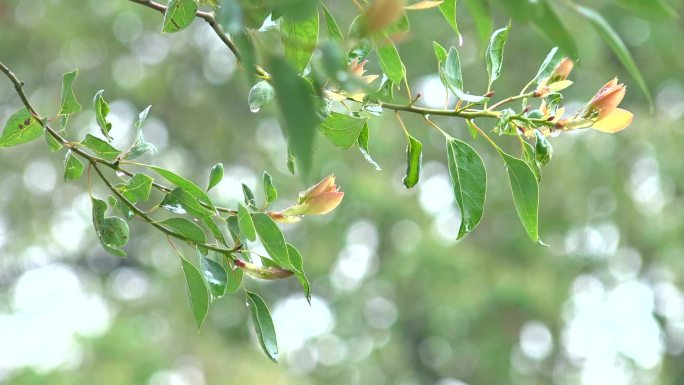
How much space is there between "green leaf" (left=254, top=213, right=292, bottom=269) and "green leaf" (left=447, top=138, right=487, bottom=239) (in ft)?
0.31

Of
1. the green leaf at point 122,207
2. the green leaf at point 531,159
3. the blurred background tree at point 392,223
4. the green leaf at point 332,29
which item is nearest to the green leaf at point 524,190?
the green leaf at point 531,159

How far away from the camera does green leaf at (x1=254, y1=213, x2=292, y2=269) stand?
21.6 inches

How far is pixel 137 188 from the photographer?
23.0 inches

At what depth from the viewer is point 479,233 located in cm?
518

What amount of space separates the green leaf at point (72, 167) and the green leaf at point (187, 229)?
62 millimetres

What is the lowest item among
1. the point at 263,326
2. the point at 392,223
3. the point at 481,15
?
the point at 392,223

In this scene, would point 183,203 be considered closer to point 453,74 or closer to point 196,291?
point 196,291

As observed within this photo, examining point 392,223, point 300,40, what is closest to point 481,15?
point 300,40

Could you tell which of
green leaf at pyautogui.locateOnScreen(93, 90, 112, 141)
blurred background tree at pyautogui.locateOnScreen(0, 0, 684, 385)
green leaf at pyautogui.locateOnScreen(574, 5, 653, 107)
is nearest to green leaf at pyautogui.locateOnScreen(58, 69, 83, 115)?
green leaf at pyautogui.locateOnScreen(93, 90, 112, 141)

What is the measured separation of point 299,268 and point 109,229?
0.11 m

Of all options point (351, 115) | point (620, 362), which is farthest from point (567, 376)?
point (351, 115)

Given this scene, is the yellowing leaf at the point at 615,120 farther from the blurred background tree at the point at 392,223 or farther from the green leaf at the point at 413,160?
the blurred background tree at the point at 392,223

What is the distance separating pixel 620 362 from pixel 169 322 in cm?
198

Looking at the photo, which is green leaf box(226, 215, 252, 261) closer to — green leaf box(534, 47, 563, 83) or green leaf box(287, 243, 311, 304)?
green leaf box(287, 243, 311, 304)
